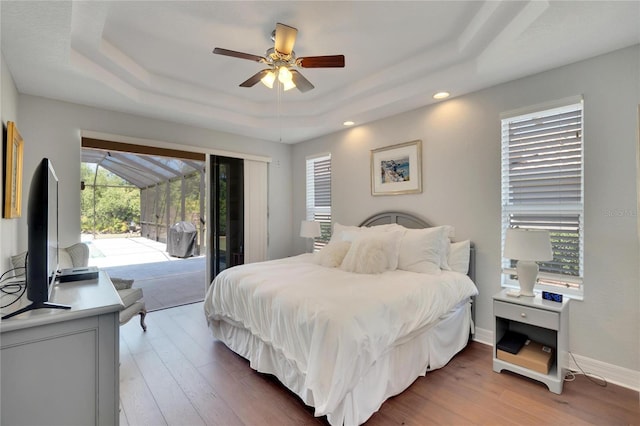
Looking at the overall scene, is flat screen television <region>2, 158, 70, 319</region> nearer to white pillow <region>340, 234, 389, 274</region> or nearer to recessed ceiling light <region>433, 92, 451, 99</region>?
white pillow <region>340, 234, 389, 274</region>

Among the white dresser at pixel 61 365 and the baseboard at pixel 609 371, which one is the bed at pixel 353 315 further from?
the white dresser at pixel 61 365

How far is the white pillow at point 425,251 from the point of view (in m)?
2.82

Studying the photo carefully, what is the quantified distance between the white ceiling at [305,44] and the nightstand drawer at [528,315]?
6.73 ft

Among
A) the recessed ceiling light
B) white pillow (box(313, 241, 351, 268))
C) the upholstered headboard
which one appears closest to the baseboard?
the upholstered headboard

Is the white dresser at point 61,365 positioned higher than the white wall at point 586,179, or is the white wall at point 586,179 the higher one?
the white wall at point 586,179

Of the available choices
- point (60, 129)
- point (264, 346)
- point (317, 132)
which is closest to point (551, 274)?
point (264, 346)

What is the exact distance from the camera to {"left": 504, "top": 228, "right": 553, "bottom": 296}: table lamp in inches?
88.0

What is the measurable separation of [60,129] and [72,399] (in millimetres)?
3149

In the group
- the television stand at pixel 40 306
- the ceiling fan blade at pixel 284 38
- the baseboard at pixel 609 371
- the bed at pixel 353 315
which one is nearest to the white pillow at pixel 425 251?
the bed at pixel 353 315

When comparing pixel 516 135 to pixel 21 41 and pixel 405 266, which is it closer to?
pixel 405 266

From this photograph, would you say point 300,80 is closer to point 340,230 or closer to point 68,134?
point 340,230

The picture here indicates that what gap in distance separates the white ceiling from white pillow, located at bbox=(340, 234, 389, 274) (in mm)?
1686

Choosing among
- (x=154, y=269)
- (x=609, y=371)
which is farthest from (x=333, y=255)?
(x=154, y=269)

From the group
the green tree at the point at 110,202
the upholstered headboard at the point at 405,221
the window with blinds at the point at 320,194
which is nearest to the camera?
the upholstered headboard at the point at 405,221
